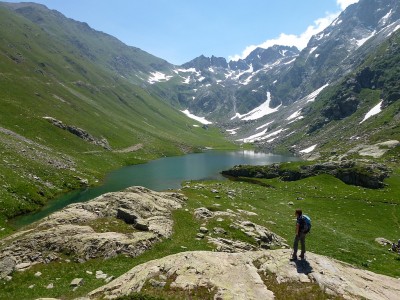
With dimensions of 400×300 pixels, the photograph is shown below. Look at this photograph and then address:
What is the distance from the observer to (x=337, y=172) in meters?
94.9

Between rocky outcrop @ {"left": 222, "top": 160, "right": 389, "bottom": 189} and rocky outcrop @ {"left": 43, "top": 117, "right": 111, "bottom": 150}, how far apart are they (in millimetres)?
73456

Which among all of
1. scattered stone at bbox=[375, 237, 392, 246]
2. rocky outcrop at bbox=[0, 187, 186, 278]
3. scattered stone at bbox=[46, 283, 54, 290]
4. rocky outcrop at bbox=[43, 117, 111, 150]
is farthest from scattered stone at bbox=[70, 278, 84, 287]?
rocky outcrop at bbox=[43, 117, 111, 150]

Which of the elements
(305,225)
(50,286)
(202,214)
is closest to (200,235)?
(202,214)

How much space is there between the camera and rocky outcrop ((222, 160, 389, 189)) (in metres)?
87.3

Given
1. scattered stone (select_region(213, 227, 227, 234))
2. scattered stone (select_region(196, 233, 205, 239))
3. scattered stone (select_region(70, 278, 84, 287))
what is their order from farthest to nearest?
scattered stone (select_region(213, 227, 227, 234))
scattered stone (select_region(196, 233, 205, 239))
scattered stone (select_region(70, 278, 84, 287))

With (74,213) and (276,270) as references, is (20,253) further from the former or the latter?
(276,270)

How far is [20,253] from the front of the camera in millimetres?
27344

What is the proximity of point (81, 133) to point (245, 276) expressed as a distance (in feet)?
473

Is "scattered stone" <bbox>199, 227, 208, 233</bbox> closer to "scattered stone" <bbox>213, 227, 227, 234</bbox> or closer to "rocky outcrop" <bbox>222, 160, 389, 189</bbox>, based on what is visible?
"scattered stone" <bbox>213, 227, 227, 234</bbox>

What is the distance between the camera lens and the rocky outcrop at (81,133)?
14300cm

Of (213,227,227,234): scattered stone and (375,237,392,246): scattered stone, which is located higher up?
(213,227,227,234): scattered stone

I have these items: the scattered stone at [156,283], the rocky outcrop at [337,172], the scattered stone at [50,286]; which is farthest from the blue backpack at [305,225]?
the rocky outcrop at [337,172]

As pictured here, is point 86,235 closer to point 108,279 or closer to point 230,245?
point 108,279

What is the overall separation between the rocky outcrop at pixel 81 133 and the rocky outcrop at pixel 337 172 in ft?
241
